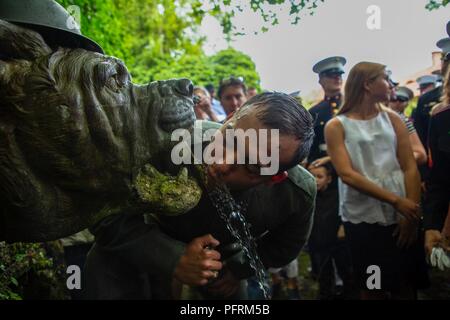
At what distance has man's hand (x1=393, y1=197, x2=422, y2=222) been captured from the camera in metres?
2.71

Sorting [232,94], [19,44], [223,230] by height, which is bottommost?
[223,230]

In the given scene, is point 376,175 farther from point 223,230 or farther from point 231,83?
point 231,83

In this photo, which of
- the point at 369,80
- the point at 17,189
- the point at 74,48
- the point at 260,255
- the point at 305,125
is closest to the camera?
the point at 17,189

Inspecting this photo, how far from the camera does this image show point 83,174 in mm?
1241

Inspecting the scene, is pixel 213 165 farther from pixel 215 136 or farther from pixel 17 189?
pixel 17 189

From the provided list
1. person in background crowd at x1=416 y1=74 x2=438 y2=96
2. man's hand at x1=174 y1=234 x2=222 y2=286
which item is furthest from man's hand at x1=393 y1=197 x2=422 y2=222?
person in background crowd at x1=416 y1=74 x2=438 y2=96

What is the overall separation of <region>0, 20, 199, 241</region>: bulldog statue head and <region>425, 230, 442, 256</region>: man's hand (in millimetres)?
1770

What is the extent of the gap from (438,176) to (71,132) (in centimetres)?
214

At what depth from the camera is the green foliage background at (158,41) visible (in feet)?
9.00

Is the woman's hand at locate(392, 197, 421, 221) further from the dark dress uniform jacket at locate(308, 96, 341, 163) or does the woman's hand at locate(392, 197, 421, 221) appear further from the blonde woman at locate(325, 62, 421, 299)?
the dark dress uniform jacket at locate(308, 96, 341, 163)

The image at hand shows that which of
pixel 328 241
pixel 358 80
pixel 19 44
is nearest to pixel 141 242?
pixel 19 44

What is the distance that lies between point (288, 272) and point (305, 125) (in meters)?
2.47

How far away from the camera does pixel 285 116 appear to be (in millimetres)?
1698
